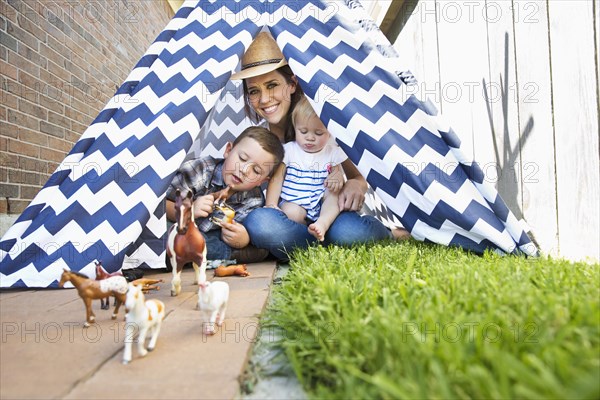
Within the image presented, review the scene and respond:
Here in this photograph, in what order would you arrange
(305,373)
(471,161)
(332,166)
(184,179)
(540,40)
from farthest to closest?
(332,166) → (184,179) → (540,40) → (471,161) → (305,373)

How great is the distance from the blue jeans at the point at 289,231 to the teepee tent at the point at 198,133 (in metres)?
0.24

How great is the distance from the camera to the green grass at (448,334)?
62 centimetres

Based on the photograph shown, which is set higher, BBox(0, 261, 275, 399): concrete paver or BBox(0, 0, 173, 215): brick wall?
BBox(0, 0, 173, 215): brick wall

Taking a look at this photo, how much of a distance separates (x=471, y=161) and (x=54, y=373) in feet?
5.42

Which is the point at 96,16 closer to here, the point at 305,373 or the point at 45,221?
the point at 45,221

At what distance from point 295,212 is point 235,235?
15.8 inches

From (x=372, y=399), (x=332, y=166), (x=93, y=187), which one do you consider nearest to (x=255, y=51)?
(x=332, y=166)

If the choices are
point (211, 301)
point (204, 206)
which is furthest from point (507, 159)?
point (211, 301)

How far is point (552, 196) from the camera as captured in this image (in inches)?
81.7

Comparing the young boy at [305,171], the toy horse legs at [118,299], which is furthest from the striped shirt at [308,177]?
the toy horse legs at [118,299]

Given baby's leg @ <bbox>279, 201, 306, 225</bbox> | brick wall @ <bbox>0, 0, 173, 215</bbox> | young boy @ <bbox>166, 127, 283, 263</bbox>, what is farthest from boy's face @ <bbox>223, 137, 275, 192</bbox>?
brick wall @ <bbox>0, 0, 173, 215</bbox>

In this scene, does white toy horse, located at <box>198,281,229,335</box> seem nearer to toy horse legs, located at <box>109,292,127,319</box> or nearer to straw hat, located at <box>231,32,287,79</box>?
toy horse legs, located at <box>109,292,127,319</box>

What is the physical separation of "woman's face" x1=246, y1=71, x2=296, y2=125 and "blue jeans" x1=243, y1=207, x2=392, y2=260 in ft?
2.05

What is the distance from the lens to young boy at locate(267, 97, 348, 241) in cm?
238
